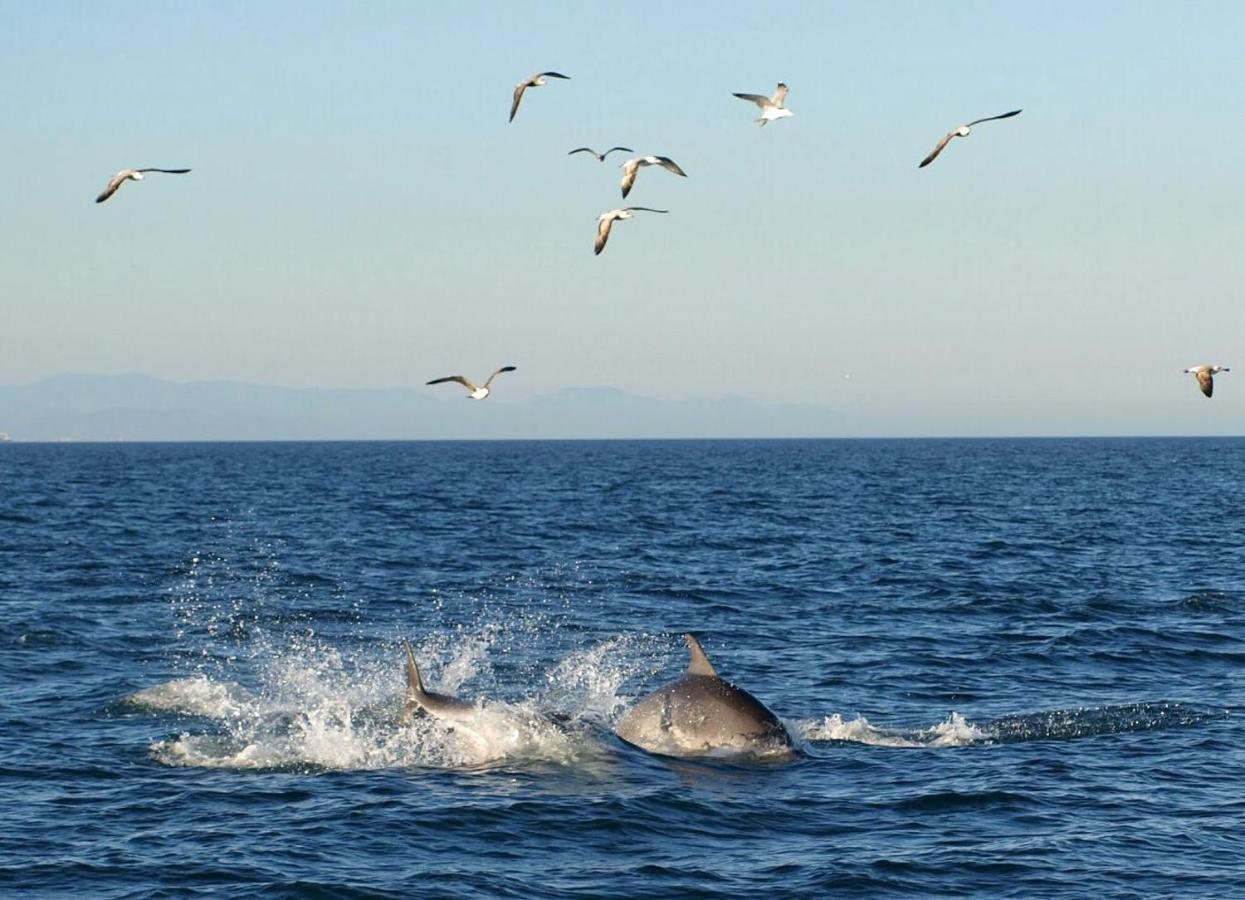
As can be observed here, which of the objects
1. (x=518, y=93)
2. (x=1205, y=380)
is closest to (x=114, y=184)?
(x=518, y=93)

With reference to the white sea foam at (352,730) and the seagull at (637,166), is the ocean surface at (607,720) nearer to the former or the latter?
the white sea foam at (352,730)

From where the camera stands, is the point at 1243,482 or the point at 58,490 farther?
the point at 1243,482

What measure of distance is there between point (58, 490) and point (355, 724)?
86718 mm

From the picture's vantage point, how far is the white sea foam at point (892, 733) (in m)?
22.9

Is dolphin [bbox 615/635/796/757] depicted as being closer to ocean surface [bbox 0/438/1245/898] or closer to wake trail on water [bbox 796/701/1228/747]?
ocean surface [bbox 0/438/1245/898]

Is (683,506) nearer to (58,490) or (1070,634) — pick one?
(58,490)

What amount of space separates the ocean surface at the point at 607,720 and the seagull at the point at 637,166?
7968 millimetres

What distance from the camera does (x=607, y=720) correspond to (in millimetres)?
24156

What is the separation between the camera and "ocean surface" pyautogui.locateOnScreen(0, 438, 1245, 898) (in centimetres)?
1702

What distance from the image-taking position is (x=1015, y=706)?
85.1 feet

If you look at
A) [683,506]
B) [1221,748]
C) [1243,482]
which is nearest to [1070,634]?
[1221,748]

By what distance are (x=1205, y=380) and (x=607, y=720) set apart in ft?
38.9

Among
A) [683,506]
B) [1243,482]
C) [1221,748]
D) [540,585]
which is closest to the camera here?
[1221,748]

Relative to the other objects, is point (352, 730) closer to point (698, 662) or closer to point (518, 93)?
point (698, 662)
